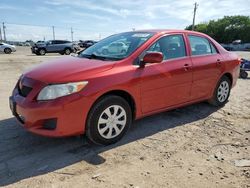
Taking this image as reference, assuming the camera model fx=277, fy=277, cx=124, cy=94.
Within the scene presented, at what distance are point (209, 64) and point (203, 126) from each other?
1.26 m

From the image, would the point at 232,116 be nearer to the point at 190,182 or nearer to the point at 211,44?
the point at 211,44

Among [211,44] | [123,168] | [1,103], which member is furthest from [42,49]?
[123,168]

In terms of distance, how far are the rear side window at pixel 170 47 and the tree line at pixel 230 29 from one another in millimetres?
64753

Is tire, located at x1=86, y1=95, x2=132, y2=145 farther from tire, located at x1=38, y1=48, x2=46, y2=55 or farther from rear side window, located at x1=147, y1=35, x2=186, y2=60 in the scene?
tire, located at x1=38, y1=48, x2=46, y2=55

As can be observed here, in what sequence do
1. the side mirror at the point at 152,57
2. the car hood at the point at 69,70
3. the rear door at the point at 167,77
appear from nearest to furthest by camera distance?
the car hood at the point at 69,70, the side mirror at the point at 152,57, the rear door at the point at 167,77

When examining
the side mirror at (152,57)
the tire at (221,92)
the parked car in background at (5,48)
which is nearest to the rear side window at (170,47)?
the side mirror at (152,57)

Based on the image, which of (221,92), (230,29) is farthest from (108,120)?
(230,29)

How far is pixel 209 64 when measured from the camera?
17.4 ft

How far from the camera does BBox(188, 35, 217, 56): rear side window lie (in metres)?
5.18

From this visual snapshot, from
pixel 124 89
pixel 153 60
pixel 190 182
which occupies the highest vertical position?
pixel 153 60

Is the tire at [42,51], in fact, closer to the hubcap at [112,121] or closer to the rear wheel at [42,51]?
the rear wheel at [42,51]

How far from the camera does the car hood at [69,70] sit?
3.60 meters

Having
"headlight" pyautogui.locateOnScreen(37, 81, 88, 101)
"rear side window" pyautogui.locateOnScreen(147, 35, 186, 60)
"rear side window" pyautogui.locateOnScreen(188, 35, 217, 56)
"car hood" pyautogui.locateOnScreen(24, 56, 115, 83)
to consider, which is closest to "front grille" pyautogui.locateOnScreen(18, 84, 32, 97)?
"car hood" pyautogui.locateOnScreen(24, 56, 115, 83)

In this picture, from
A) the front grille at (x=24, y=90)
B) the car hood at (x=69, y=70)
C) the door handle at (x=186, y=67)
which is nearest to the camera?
the car hood at (x=69, y=70)
